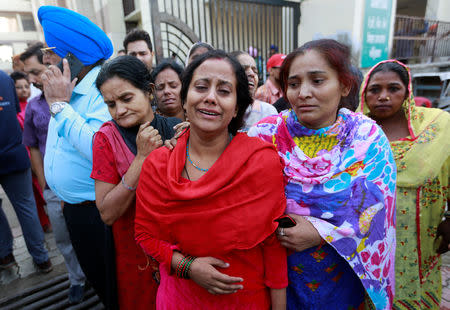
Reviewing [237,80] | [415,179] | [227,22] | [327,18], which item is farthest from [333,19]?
[237,80]

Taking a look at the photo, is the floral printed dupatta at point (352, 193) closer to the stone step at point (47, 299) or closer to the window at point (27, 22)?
the stone step at point (47, 299)

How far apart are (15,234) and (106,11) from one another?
6.23m

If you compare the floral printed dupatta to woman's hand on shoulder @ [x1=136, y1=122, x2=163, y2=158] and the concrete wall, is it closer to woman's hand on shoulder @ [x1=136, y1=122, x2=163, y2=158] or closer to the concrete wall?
woman's hand on shoulder @ [x1=136, y1=122, x2=163, y2=158]

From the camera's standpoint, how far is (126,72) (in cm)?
143

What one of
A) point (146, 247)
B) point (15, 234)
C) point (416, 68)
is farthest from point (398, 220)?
point (416, 68)

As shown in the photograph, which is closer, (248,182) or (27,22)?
(248,182)

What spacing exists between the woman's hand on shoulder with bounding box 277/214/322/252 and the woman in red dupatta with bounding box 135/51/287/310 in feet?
0.14

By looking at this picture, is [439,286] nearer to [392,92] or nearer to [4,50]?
[392,92]

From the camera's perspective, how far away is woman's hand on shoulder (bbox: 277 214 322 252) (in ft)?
3.85

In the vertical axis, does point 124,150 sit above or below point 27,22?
below

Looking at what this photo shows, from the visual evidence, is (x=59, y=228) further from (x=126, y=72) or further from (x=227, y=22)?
(x=227, y=22)

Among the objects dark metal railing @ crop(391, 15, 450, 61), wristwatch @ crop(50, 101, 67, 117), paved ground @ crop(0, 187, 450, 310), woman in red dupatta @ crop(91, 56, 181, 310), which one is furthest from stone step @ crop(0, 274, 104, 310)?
dark metal railing @ crop(391, 15, 450, 61)

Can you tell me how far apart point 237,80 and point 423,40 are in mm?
12733

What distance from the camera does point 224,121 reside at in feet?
3.95
